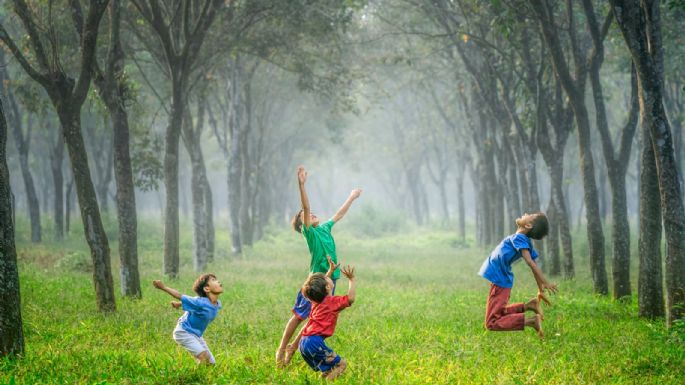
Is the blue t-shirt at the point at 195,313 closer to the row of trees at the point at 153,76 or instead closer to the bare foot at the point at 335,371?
the bare foot at the point at 335,371

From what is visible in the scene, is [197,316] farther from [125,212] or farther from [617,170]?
[617,170]

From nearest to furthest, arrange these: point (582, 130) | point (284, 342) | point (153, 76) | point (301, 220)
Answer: point (284, 342) → point (301, 220) → point (582, 130) → point (153, 76)

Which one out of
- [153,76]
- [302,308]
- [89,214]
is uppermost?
[153,76]

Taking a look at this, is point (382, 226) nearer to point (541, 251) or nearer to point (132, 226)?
point (541, 251)

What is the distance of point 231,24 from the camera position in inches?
706

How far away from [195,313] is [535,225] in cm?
450

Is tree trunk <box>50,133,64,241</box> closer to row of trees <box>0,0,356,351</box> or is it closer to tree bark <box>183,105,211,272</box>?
row of trees <box>0,0,356,351</box>

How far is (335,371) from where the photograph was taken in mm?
6230

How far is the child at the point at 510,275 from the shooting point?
26.9 ft

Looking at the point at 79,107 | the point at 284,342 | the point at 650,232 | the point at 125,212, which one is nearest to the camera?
the point at 284,342

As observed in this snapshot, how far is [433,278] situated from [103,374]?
12345 mm

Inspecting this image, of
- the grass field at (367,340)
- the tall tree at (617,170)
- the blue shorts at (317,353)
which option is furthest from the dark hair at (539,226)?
the tall tree at (617,170)

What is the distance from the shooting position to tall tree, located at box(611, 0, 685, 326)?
852 centimetres

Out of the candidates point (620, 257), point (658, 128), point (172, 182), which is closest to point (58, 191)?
point (172, 182)
